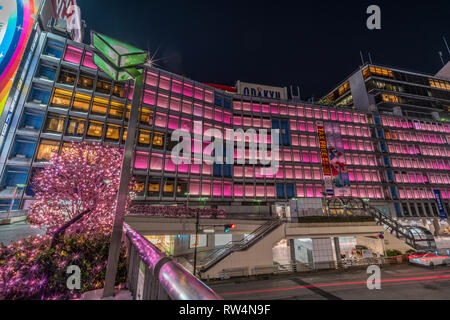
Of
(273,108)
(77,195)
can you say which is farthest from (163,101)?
(77,195)

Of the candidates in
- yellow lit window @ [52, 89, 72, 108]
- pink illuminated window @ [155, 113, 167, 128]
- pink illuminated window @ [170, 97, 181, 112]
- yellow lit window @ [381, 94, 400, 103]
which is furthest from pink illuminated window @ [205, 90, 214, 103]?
yellow lit window @ [381, 94, 400, 103]

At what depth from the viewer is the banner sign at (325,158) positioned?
36481 mm

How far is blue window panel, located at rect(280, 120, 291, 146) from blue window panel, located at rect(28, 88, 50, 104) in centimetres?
3751

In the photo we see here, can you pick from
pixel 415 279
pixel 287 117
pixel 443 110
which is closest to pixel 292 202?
pixel 415 279

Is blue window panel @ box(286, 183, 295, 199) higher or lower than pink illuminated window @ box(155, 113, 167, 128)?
lower

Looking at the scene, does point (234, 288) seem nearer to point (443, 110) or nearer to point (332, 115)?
point (332, 115)

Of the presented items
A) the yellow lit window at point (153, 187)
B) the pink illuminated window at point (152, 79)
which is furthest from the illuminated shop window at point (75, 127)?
the pink illuminated window at point (152, 79)

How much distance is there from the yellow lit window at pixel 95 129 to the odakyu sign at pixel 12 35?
821 centimetres

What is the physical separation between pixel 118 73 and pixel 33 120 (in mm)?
29015

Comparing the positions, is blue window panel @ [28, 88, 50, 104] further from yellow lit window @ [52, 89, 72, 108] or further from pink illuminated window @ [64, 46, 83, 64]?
pink illuminated window @ [64, 46, 83, 64]

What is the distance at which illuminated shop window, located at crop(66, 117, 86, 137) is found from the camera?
2598 cm

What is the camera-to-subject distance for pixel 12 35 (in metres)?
18.9

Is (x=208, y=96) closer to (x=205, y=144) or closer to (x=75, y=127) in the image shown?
(x=205, y=144)

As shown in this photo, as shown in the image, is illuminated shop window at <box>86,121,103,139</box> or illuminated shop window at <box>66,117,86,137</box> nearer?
illuminated shop window at <box>66,117,86,137</box>
